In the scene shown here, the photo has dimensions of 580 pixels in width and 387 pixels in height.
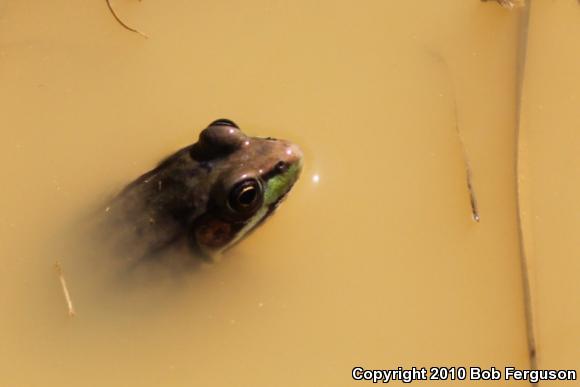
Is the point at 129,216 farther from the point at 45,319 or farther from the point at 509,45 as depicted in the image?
the point at 509,45

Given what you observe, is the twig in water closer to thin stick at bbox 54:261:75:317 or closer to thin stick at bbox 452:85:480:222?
thin stick at bbox 452:85:480:222

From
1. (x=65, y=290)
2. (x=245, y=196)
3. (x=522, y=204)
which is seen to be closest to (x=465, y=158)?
(x=522, y=204)

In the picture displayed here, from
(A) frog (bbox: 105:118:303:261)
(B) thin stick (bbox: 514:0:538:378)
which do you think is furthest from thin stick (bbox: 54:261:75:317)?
(B) thin stick (bbox: 514:0:538:378)

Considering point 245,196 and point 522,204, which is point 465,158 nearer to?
point 522,204

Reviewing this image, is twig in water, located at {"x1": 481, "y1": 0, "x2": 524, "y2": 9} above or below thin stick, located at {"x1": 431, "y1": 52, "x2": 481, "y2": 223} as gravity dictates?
above

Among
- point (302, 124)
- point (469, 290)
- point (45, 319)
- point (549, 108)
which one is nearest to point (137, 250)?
point (45, 319)

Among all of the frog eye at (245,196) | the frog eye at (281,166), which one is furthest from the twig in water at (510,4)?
the frog eye at (245,196)
